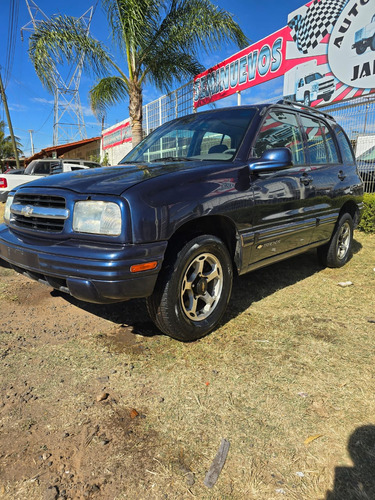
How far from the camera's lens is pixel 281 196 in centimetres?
319

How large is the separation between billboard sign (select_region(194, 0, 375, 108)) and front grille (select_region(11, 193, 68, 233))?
7.44 meters

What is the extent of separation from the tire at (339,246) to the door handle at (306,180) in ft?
3.87

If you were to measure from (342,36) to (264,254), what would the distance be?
23.4ft

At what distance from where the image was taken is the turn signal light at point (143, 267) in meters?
2.13

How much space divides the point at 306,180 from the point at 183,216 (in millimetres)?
1784

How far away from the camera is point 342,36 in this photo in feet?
25.1

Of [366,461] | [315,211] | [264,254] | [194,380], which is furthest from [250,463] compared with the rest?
[315,211]

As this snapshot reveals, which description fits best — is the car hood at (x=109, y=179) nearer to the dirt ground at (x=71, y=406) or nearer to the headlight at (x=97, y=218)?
the headlight at (x=97, y=218)

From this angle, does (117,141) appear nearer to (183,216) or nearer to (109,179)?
(109,179)

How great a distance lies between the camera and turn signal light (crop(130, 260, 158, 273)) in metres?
2.13

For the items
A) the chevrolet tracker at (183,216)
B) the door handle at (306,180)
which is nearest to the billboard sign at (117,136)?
the chevrolet tracker at (183,216)

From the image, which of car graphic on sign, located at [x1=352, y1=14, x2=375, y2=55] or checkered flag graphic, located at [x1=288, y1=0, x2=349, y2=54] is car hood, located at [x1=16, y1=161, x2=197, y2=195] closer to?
car graphic on sign, located at [x1=352, y1=14, x2=375, y2=55]

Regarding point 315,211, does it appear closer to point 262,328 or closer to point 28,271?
point 262,328

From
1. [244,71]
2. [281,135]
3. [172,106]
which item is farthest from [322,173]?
[172,106]
